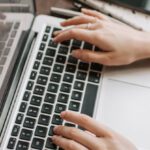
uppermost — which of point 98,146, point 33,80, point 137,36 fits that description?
point 137,36

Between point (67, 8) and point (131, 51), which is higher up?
point (67, 8)

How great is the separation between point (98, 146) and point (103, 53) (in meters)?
0.19

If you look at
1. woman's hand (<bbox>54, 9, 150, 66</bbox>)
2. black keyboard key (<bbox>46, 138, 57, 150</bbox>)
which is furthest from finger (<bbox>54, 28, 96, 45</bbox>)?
black keyboard key (<bbox>46, 138, 57, 150</bbox>)

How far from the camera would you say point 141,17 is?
0.76 metres

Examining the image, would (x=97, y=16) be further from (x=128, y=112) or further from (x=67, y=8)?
(x=128, y=112)

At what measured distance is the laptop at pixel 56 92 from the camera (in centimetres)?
59

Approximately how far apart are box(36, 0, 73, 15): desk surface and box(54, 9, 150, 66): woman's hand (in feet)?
0.31

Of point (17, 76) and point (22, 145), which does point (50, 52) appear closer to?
point (17, 76)

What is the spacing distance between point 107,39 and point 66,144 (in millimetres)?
226

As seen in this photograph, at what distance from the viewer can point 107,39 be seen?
67 cm

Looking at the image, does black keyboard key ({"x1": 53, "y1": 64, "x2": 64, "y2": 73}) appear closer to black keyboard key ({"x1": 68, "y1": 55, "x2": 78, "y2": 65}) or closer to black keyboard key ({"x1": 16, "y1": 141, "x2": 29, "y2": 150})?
black keyboard key ({"x1": 68, "y1": 55, "x2": 78, "y2": 65})

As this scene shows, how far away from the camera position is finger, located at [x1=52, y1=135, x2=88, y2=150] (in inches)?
22.2

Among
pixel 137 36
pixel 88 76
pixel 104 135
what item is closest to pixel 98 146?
pixel 104 135

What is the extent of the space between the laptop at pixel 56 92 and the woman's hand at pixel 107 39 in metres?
0.02
